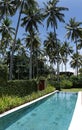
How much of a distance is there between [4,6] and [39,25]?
23.8 feet

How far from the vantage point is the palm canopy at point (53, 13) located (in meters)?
47.3

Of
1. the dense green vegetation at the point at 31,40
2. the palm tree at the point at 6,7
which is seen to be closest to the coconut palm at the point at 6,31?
the dense green vegetation at the point at 31,40

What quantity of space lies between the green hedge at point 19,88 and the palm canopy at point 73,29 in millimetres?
32221

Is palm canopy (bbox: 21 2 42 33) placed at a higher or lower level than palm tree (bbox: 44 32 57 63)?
higher

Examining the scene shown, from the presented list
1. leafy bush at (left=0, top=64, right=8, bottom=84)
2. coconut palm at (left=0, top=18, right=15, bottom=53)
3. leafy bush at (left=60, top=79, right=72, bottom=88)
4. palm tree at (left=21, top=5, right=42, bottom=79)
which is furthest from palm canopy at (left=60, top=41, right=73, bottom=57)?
leafy bush at (left=0, top=64, right=8, bottom=84)

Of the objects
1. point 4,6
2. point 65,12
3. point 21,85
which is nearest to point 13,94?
point 21,85

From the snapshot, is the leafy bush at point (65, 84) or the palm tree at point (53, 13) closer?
the leafy bush at point (65, 84)

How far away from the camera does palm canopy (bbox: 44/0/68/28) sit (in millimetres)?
47312

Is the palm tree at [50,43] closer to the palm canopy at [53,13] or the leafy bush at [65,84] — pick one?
the palm canopy at [53,13]

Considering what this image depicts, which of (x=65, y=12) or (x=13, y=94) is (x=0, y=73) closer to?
(x=13, y=94)

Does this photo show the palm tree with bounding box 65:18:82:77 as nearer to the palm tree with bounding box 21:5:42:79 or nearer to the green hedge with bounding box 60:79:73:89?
the palm tree with bounding box 21:5:42:79

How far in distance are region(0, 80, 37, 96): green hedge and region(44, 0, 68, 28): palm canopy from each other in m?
23.7

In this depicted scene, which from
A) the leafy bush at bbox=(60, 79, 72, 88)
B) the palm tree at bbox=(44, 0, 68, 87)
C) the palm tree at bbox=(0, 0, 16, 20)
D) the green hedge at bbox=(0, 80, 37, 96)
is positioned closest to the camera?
the green hedge at bbox=(0, 80, 37, 96)

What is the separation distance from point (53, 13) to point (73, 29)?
33.6 ft
